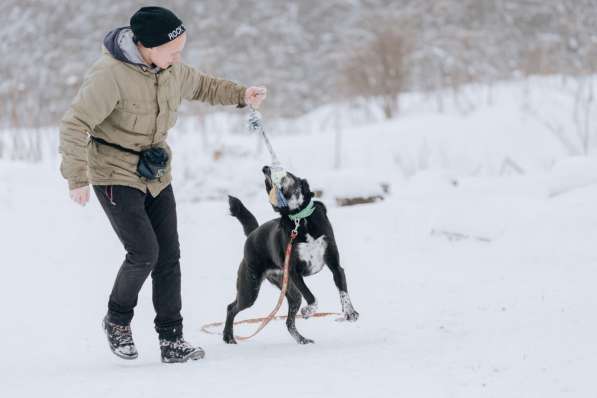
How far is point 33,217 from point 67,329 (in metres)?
3.83

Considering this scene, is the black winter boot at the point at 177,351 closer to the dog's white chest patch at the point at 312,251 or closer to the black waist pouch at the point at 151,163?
the dog's white chest patch at the point at 312,251

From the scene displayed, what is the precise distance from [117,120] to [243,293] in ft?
4.25

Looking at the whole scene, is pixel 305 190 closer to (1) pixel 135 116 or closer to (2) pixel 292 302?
(2) pixel 292 302

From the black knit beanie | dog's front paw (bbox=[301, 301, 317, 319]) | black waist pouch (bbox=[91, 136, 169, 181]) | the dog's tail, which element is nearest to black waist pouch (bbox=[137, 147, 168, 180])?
black waist pouch (bbox=[91, 136, 169, 181])

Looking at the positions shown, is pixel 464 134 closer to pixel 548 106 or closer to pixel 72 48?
pixel 548 106

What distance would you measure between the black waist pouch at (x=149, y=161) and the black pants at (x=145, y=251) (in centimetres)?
10

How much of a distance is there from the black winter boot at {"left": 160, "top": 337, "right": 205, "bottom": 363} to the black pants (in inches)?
1.3

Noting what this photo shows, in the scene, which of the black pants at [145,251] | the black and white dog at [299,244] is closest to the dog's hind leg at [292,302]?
the black and white dog at [299,244]

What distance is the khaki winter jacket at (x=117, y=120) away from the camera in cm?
319

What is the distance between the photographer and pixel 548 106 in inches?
585

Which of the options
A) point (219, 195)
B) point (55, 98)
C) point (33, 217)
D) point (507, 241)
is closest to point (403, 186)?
point (219, 195)

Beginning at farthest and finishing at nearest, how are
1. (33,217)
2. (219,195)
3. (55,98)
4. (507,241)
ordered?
1. (55,98)
2. (219,195)
3. (33,217)
4. (507,241)

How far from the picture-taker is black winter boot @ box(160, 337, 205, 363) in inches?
143

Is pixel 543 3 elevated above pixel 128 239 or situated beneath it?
elevated above
